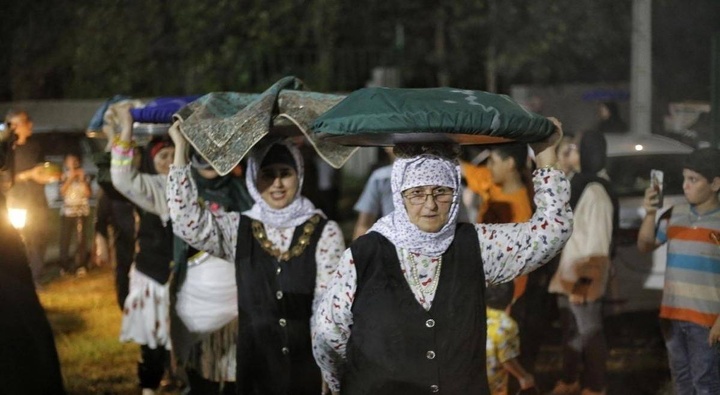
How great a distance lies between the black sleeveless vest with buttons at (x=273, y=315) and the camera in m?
5.68

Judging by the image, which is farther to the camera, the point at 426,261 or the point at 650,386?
the point at 650,386

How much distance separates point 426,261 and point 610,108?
10.7 m

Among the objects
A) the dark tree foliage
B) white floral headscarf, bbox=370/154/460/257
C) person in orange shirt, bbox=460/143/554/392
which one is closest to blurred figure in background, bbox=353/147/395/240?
person in orange shirt, bbox=460/143/554/392

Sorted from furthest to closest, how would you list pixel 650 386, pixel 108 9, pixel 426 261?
pixel 108 9
pixel 650 386
pixel 426 261

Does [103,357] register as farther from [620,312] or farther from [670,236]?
[670,236]

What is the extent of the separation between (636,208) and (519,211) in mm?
2310

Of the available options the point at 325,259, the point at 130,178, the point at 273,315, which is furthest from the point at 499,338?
the point at 130,178

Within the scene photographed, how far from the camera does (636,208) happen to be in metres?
9.35

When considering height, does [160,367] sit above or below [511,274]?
below

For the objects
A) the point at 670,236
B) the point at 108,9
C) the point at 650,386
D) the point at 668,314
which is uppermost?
the point at 108,9

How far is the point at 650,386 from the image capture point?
8.36 m

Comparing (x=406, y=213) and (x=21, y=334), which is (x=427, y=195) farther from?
(x=21, y=334)

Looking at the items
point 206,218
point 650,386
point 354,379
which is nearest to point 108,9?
point 650,386

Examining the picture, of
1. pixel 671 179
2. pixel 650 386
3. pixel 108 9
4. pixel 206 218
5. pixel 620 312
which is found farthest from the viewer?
pixel 108 9
